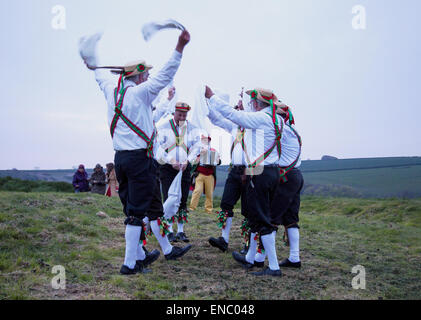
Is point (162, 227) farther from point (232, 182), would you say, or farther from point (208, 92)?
point (208, 92)

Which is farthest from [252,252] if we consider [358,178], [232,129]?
[358,178]

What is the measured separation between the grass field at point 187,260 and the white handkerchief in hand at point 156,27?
2.45 meters

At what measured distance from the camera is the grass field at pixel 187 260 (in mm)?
3590

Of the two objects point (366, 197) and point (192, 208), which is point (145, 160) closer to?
point (192, 208)

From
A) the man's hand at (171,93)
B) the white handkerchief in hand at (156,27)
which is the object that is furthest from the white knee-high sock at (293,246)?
the white handkerchief in hand at (156,27)

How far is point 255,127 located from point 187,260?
2081 millimetres

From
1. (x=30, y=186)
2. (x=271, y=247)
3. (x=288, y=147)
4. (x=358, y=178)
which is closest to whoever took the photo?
(x=271, y=247)

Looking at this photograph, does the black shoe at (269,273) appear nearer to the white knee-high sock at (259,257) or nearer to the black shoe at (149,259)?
the white knee-high sock at (259,257)

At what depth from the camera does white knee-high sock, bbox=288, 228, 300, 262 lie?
15.6 feet

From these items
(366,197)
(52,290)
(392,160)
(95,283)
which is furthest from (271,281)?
(392,160)

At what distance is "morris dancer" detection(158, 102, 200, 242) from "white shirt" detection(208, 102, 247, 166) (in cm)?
54

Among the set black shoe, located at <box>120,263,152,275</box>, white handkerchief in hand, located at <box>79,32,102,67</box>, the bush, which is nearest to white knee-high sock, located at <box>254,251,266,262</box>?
black shoe, located at <box>120,263,152,275</box>

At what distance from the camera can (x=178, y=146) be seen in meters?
5.82
